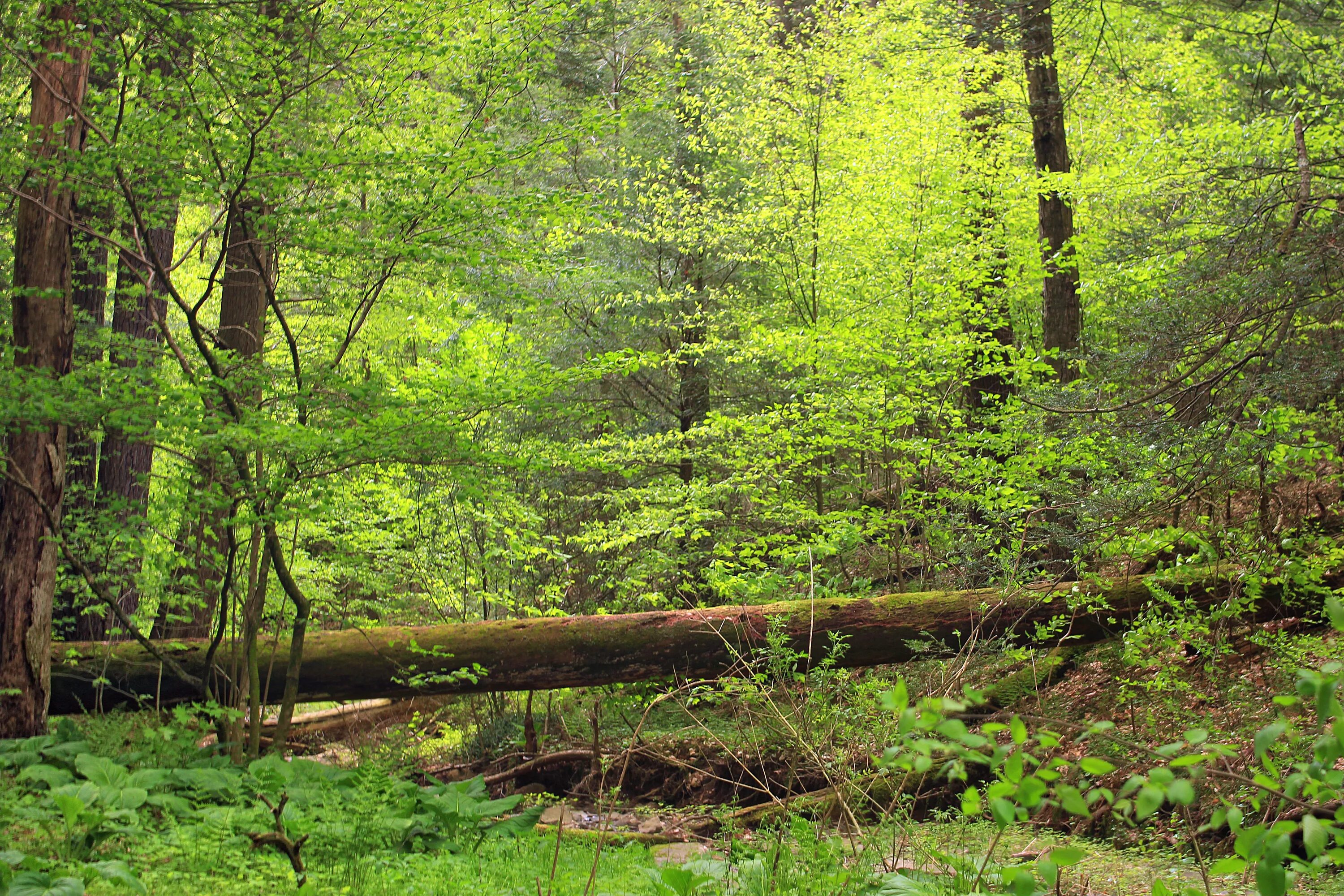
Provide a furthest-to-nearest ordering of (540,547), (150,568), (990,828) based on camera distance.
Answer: (540,547)
(150,568)
(990,828)

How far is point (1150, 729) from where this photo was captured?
257 inches

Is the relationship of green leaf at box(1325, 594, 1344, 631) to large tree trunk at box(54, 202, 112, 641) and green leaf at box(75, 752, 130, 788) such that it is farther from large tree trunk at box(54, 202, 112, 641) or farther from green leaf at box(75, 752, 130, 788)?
large tree trunk at box(54, 202, 112, 641)

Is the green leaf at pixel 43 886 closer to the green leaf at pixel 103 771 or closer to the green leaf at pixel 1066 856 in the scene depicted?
the green leaf at pixel 103 771

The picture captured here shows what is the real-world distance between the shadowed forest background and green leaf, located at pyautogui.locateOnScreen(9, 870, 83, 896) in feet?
1.24

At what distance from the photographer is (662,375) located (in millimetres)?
12641

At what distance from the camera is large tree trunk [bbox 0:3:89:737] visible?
6523 millimetres

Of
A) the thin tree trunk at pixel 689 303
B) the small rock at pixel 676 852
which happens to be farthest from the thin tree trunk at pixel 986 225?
the small rock at pixel 676 852

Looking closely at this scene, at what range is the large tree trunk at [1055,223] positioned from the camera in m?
9.70

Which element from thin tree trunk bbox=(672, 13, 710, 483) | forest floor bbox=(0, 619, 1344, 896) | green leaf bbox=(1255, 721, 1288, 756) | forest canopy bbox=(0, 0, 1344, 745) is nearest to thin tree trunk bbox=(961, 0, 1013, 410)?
forest canopy bbox=(0, 0, 1344, 745)

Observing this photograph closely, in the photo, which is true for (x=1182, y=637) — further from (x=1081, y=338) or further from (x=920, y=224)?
(x=920, y=224)

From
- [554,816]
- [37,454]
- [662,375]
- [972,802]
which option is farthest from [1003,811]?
[662,375]

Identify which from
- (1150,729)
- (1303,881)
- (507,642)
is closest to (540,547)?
(507,642)

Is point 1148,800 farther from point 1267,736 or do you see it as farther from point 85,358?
point 85,358

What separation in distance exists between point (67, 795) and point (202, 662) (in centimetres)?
346
